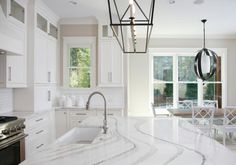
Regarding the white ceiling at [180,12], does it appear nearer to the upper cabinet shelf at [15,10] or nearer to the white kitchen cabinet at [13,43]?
the upper cabinet shelf at [15,10]

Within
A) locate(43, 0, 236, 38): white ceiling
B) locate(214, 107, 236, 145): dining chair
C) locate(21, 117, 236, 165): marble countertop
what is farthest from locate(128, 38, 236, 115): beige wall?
locate(21, 117, 236, 165): marble countertop

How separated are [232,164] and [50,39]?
4395mm

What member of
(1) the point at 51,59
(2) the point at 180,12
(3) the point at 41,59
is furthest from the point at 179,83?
(3) the point at 41,59

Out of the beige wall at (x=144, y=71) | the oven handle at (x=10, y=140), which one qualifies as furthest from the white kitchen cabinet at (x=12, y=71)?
the beige wall at (x=144, y=71)

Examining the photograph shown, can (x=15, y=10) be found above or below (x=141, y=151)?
above

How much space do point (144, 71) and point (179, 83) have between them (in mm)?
1202

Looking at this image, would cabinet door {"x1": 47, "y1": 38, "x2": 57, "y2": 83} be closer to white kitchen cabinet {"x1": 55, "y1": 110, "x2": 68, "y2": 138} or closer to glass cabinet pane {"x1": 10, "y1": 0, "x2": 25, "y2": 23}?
white kitchen cabinet {"x1": 55, "y1": 110, "x2": 68, "y2": 138}

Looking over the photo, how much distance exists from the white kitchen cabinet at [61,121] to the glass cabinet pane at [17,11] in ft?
Result: 6.63

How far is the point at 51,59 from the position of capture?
500 centimetres

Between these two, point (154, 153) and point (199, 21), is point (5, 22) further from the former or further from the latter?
point (199, 21)

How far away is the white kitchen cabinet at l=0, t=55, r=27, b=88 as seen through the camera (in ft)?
11.1

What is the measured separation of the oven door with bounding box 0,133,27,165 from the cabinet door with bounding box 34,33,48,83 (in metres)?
1.38

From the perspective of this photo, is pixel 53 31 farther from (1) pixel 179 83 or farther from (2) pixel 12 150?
(1) pixel 179 83

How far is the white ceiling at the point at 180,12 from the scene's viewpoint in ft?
14.2
